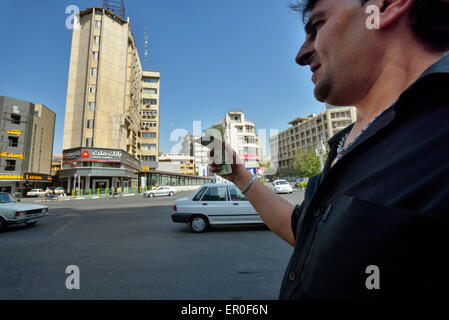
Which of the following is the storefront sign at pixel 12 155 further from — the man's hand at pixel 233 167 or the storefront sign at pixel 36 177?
the man's hand at pixel 233 167

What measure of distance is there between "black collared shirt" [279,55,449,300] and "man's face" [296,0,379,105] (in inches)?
10.6

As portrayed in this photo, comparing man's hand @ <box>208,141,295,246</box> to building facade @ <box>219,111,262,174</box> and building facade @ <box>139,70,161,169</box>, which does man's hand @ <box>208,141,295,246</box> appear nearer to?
building facade @ <box>219,111,262,174</box>

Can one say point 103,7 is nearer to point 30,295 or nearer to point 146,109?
point 146,109

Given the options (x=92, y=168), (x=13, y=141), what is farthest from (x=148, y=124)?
(x=92, y=168)

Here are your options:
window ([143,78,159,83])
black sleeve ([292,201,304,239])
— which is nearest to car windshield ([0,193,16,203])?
black sleeve ([292,201,304,239])

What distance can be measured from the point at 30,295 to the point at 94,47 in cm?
4360

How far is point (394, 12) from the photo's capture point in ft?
2.37

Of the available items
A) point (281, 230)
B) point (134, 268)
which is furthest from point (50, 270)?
point (281, 230)

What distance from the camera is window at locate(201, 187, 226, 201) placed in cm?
746

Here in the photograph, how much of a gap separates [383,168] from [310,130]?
8570cm

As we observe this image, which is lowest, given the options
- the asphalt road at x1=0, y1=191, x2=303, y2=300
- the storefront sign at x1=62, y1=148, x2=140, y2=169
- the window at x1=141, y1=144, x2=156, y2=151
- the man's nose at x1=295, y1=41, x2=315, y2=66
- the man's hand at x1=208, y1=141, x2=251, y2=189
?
the asphalt road at x1=0, y1=191, x2=303, y2=300

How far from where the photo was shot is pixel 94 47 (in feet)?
119

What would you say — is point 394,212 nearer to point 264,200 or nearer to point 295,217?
point 295,217

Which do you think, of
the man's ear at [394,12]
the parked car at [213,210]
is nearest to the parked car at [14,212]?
the parked car at [213,210]
